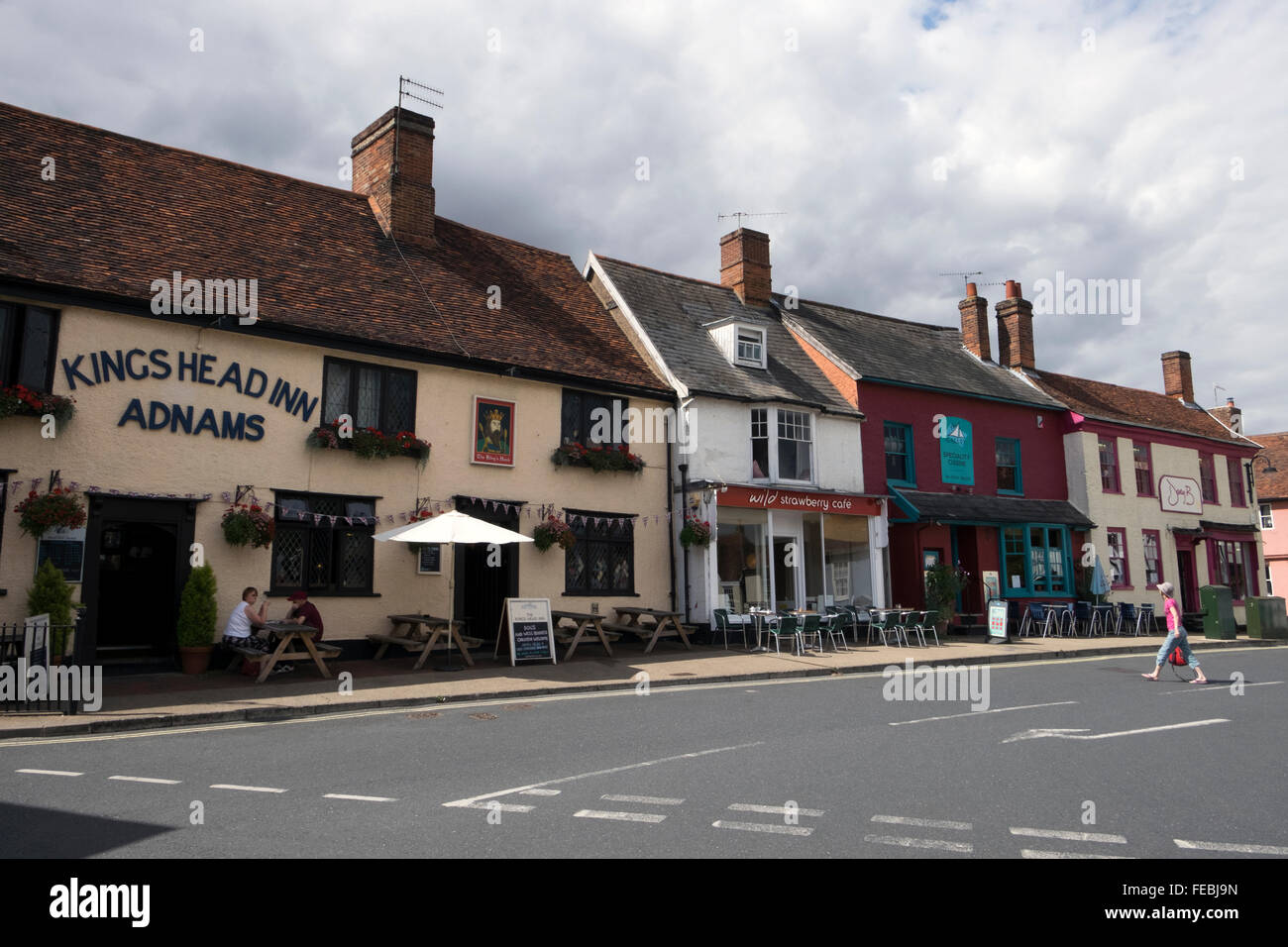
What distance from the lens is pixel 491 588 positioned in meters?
18.2

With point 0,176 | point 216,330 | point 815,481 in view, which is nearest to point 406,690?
point 216,330

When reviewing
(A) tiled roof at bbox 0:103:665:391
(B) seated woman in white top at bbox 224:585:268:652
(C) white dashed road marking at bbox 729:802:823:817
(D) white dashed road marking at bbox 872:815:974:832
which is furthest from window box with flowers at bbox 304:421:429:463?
(D) white dashed road marking at bbox 872:815:974:832

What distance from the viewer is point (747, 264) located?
26062 millimetres

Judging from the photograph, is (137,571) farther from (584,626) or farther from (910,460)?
(910,460)

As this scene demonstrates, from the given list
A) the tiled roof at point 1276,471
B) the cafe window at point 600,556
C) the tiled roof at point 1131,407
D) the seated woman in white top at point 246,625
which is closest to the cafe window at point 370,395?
the seated woman in white top at point 246,625

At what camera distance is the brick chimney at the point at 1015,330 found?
3053 cm

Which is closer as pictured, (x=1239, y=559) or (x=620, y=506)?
(x=620, y=506)

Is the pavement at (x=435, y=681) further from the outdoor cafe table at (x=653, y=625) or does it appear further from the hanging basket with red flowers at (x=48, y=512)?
the hanging basket with red flowers at (x=48, y=512)

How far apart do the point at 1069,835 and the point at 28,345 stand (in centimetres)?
1407

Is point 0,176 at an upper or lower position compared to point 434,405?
upper

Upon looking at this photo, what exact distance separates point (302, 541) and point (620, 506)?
6.70 m

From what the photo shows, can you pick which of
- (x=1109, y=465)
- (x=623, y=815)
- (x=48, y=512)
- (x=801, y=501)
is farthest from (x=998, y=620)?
(x=48, y=512)

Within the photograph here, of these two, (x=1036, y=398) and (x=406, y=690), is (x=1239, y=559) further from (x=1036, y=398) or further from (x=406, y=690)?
(x=406, y=690)
